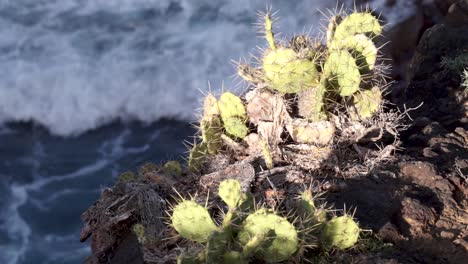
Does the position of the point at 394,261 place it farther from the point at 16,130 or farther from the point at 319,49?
the point at 16,130

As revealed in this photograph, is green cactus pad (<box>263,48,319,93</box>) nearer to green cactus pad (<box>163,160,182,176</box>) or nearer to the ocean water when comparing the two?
green cactus pad (<box>163,160,182,176</box>)

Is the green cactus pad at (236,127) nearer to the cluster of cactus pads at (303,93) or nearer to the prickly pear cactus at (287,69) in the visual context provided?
the cluster of cactus pads at (303,93)

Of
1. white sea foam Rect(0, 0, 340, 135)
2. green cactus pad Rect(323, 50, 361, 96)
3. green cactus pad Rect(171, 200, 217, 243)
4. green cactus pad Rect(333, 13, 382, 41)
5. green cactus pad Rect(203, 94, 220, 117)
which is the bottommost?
green cactus pad Rect(171, 200, 217, 243)

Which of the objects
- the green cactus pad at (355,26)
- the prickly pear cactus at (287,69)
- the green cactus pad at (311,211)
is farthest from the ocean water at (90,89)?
the green cactus pad at (311,211)

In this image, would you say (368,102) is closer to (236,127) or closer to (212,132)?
(236,127)

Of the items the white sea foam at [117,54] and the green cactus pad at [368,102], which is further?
the white sea foam at [117,54]

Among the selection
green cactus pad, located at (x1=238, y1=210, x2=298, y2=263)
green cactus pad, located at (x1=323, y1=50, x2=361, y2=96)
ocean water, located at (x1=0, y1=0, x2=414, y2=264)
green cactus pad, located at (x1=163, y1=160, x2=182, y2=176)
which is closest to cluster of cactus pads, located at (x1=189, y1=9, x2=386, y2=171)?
green cactus pad, located at (x1=323, y1=50, x2=361, y2=96)
